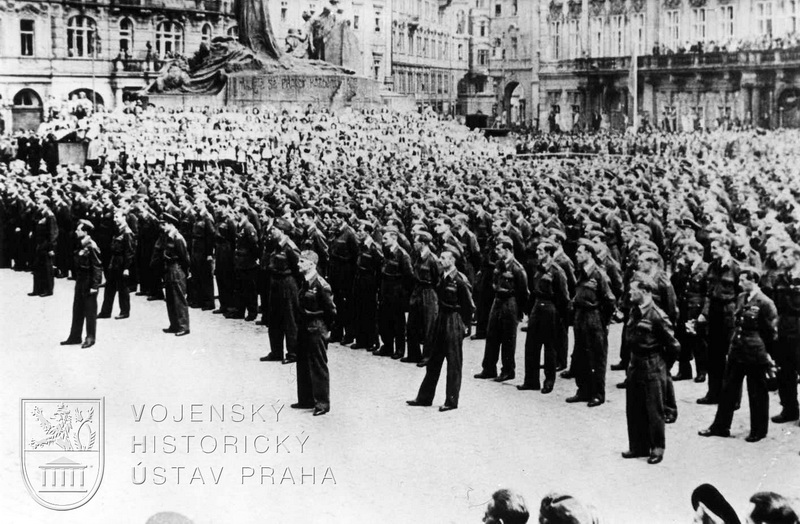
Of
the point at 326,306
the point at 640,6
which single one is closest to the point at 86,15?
the point at 640,6

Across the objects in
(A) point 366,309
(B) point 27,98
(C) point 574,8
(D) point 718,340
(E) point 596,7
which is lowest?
(D) point 718,340

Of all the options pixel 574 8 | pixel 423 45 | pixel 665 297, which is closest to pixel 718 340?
pixel 665 297

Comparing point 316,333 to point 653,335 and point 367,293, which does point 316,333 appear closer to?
point 367,293

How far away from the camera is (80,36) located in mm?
50000

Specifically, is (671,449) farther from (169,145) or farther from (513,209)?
(169,145)

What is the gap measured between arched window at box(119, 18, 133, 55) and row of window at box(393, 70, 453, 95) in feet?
50.4

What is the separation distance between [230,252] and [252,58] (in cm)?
2628

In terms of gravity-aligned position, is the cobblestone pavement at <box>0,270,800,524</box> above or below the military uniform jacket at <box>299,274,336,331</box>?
below

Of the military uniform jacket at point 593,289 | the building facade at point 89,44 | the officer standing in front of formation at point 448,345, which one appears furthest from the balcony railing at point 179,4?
the military uniform jacket at point 593,289

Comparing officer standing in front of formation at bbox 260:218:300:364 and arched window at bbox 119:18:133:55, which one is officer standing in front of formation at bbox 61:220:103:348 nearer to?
officer standing in front of formation at bbox 260:218:300:364

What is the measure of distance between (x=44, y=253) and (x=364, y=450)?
10276mm

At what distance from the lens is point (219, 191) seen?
2142 centimetres

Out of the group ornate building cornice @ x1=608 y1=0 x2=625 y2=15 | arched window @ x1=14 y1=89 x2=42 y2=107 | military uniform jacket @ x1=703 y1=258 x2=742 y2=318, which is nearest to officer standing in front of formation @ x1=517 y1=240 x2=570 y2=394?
military uniform jacket @ x1=703 y1=258 x2=742 y2=318

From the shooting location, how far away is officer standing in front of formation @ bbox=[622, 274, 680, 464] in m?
10.0
